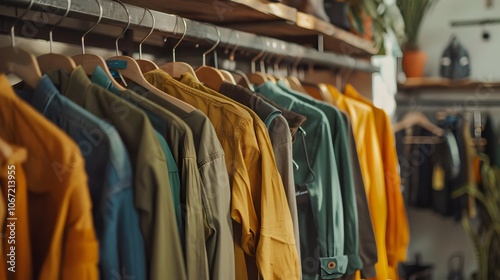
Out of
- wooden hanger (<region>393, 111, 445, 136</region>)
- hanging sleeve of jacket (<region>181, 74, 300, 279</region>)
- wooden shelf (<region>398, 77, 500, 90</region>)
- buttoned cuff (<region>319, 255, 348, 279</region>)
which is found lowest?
buttoned cuff (<region>319, 255, 348, 279</region>)

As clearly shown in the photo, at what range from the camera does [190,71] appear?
1.55m

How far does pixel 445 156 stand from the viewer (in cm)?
382

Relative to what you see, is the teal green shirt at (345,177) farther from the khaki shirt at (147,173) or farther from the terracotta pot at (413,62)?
the terracotta pot at (413,62)

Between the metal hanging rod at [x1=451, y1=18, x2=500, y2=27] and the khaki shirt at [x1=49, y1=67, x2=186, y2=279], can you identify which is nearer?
the khaki shirt at [x1=49, y1=67, x2=186, y2=279]

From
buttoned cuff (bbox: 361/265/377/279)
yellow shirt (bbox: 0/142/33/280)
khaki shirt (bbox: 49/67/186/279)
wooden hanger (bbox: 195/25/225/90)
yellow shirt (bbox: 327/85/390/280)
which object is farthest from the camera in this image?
yellow shirt (bbox: 327/85/390/280)

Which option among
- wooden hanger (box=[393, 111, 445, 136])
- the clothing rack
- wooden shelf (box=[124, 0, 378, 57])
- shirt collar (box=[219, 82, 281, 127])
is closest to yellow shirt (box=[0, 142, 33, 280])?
shirt collar (box=[219, 82, 281, 127])

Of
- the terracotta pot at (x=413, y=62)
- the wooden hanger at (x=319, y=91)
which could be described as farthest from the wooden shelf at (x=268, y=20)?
the terracotta pot at (x=413, y=62)

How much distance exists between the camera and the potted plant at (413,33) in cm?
386

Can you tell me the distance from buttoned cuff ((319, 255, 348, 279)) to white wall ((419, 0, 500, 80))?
3.05 m

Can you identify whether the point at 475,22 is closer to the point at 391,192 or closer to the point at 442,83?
the point at 442,83

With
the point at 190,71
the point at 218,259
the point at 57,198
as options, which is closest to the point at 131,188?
the point at 57,198

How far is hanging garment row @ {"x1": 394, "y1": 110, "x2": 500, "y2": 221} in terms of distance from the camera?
3.79 m

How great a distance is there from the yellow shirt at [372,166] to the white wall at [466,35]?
241 cm

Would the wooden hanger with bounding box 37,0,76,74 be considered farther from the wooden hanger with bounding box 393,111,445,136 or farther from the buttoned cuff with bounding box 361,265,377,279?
the wooden hanger with bounding box 393,111,445,136
